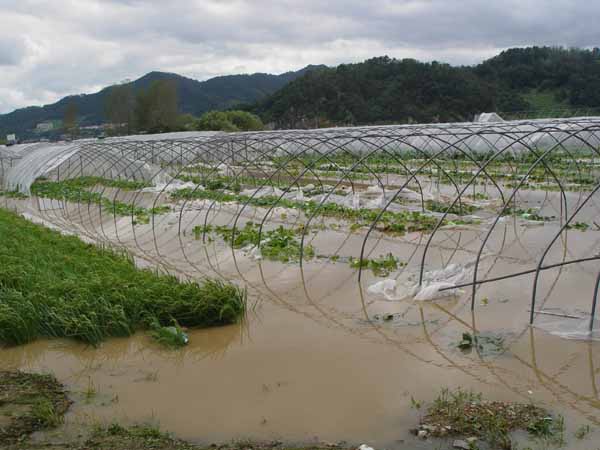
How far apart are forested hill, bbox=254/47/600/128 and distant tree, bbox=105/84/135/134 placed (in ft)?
61.2

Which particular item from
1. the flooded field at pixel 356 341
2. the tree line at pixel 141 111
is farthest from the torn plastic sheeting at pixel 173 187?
the tree line at pixel 141 111

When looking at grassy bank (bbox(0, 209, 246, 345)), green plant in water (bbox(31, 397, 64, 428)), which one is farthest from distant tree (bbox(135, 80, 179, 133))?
green plant in water (bbox(31, 397, 64, 428))

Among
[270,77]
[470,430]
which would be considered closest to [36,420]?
[470,430]

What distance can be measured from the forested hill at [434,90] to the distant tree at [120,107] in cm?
1865

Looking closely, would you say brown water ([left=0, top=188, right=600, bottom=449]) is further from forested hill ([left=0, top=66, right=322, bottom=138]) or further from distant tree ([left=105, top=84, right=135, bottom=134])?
forested hill ([left=0, top=66, right=322, bottom=138])

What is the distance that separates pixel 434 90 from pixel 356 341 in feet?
149

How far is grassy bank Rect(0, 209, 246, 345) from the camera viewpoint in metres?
6.52

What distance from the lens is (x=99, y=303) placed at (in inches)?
267

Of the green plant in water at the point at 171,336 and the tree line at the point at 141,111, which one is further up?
the tree line at the point at 141,111

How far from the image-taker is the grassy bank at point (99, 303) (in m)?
6.52

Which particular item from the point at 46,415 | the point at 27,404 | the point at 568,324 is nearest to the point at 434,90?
the point at 568,324

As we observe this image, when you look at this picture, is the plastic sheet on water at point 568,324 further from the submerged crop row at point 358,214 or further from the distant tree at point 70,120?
the distant tree at point 70,120

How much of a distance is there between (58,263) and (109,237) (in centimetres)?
377

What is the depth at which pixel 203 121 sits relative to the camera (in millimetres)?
51094
